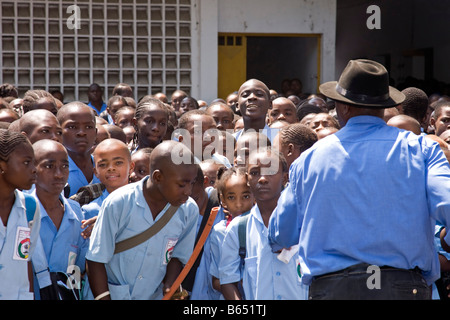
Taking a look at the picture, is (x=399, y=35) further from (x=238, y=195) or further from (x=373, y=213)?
(x=373, y=213)

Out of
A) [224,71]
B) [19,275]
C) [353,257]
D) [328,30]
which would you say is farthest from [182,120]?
[328,30]

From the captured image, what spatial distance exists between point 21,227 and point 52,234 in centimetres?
36

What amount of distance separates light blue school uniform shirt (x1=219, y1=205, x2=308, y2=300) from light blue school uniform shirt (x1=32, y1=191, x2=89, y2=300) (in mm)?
745

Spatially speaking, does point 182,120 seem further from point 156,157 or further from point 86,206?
point 156,157

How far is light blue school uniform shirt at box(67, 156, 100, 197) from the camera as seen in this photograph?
4.02m

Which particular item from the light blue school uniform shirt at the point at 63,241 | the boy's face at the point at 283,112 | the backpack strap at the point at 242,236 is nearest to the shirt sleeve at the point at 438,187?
the backpack strap at the point at 242,236

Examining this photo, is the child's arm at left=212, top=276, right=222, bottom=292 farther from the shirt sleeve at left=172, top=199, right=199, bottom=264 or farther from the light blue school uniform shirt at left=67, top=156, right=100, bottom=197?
the light blue school uniform shirt at left=67, top=156, right=100, bottom=197

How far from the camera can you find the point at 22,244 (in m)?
2.87

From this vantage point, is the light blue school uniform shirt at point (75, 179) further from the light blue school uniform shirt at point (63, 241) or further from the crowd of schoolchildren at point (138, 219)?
the light blue school uniform shirt at point (63, 241)

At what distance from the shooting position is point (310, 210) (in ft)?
8.08

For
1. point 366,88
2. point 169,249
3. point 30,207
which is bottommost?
point 169,249

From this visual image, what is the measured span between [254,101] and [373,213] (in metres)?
3.03

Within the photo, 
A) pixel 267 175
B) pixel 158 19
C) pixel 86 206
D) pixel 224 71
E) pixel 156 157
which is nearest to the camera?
pixel 156 157

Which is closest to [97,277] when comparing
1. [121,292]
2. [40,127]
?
[121,292]
